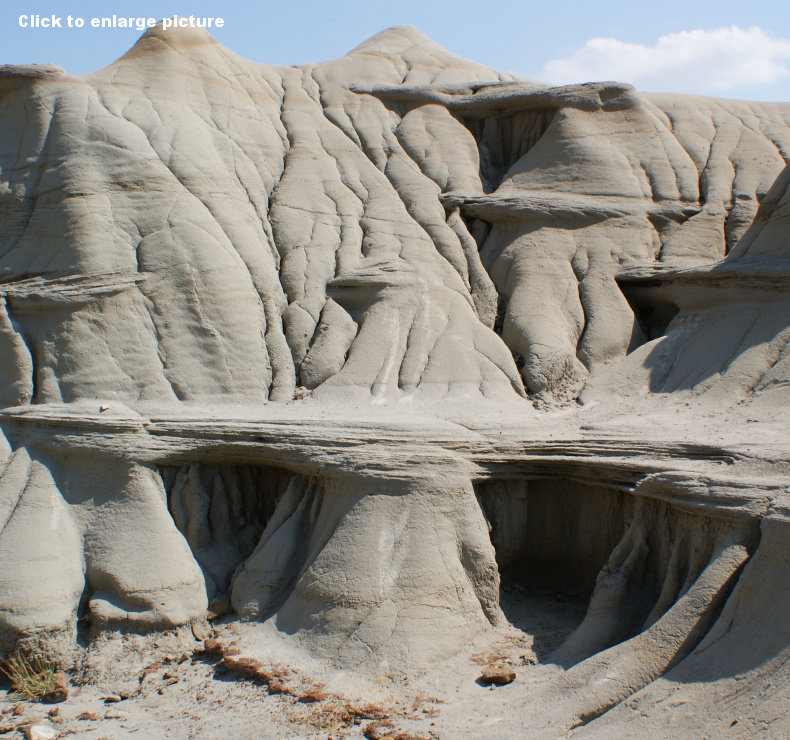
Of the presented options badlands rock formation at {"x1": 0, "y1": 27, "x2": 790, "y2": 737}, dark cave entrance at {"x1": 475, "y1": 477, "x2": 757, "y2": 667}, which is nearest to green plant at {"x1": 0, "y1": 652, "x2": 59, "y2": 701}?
badlands rock formation at {"x1": 0, "y1": 27, "x2": 790, "y2": 737}

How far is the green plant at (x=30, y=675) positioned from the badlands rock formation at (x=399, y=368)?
0.21m

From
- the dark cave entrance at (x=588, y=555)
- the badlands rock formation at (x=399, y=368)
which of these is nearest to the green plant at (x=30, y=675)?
the badlands rock formation at (x=399, y=368)

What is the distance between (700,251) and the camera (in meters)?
13.0

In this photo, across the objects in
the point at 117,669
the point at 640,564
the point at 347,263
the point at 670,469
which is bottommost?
the point at 117,669

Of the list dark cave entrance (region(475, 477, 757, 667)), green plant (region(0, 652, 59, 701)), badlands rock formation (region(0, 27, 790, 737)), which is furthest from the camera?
green plant (region(0, 652, 59, 701))

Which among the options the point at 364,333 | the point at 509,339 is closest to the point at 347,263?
the point at 364,333

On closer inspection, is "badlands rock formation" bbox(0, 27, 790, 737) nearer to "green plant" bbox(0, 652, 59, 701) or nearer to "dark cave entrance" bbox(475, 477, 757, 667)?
"dark cave entrance" bbox(475, 477, 757, 667)

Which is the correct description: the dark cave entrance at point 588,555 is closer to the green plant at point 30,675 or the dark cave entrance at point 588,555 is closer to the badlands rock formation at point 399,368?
the badlands rock formation at point 399,368

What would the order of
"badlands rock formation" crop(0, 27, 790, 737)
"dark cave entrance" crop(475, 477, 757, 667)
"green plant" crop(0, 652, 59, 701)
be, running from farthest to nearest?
"green plant" crop(0, 652, 59, 701) < "badlands rock formation" crop(0, 27, 790, 737) < "dark cave entrance" crop(475, 477, 757, 667)

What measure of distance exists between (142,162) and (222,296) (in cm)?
257

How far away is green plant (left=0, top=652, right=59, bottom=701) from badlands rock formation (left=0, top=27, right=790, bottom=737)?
209 mm

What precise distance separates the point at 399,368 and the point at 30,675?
5.69 meters

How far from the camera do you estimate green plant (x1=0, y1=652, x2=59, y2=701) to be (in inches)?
318

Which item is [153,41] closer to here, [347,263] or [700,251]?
[347,263]
